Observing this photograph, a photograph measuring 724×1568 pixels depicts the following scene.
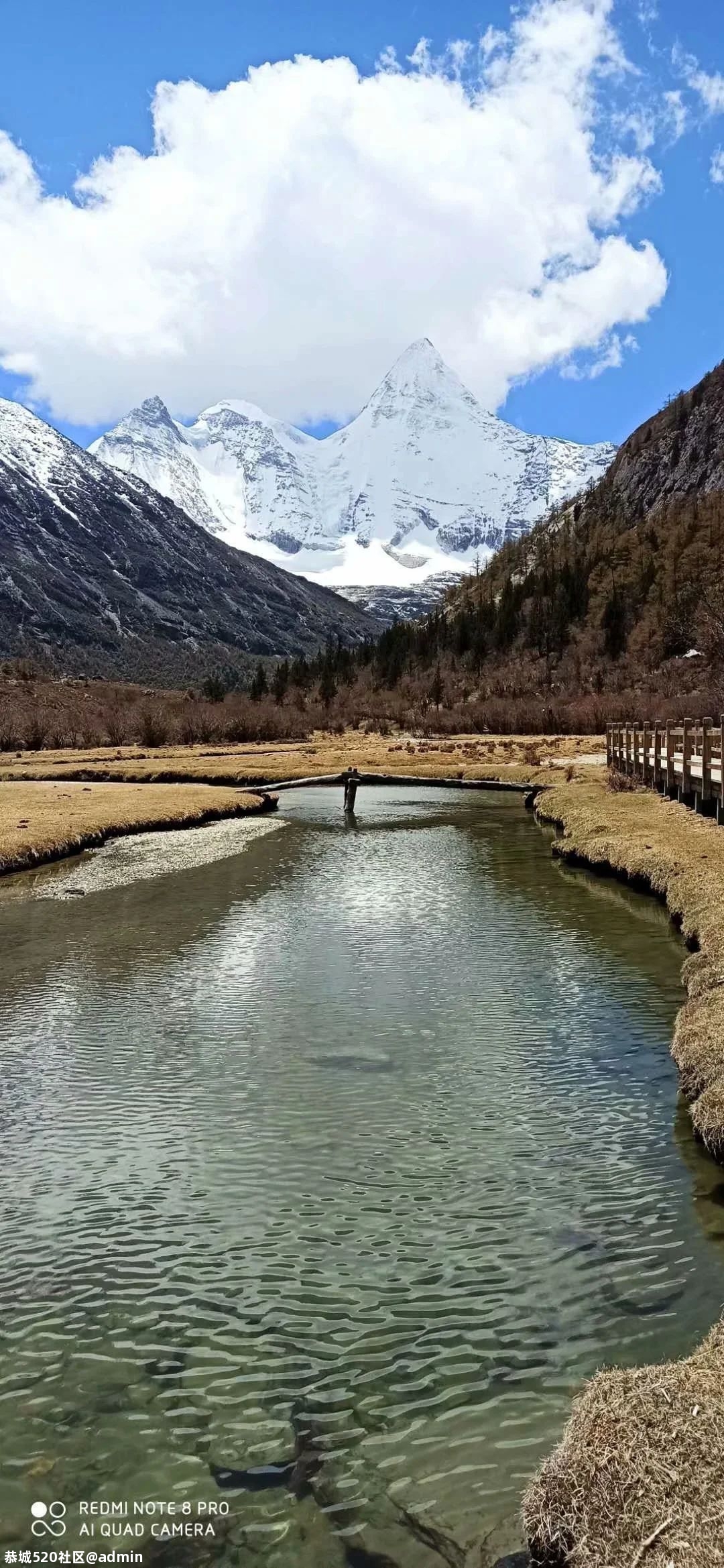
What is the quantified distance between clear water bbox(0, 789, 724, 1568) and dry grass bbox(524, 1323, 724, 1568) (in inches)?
18.3

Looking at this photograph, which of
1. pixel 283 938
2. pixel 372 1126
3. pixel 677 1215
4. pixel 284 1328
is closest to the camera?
pixel 284 1328

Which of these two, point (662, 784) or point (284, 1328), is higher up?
point (662, 784)

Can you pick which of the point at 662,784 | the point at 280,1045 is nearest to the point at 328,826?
the point at 662,784

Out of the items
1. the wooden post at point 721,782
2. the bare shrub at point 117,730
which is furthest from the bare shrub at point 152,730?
the wooden post at point 721,782

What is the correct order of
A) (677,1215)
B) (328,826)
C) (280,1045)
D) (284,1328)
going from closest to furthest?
1. (284,1328)
2. (677,1215)
3. (280,1045)
4. (328,826)

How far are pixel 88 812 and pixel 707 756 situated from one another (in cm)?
2875

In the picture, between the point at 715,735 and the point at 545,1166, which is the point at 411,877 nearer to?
the point at 715,735

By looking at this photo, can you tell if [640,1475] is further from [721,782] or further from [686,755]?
[686,755]

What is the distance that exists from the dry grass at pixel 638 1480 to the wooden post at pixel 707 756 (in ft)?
88.7

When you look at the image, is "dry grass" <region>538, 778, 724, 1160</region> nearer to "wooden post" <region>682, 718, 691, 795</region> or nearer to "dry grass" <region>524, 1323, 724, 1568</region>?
"wooden post" <region>682, 718, 691, 795</region>

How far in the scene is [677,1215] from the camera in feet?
32.0

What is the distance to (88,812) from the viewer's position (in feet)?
154

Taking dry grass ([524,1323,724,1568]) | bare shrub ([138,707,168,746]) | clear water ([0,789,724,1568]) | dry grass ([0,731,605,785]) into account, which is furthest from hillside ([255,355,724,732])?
dry grass ([524,1323,724,1568])

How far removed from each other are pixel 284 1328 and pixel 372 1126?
13.6 ft
